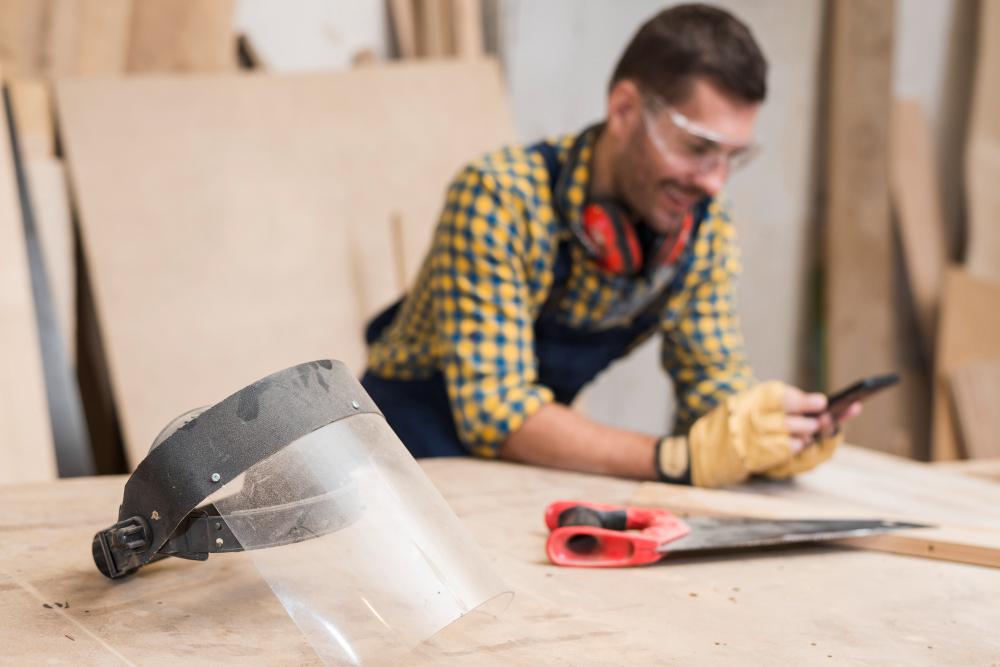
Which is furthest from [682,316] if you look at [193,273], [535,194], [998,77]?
[998,77]

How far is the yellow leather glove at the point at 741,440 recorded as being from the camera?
1.89 metres

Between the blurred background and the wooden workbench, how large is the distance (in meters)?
1.57

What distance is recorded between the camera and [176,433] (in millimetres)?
1056

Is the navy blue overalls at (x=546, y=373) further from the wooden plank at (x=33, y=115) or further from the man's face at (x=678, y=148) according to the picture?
the wooden plank at (x=33, y=115)

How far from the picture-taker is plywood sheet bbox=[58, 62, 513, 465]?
9.98 feet

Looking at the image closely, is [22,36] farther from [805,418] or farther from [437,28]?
[805,418]

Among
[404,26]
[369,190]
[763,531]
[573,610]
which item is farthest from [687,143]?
[404,26]

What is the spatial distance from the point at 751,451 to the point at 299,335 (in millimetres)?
1750

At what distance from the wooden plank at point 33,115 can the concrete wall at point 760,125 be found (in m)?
1.52

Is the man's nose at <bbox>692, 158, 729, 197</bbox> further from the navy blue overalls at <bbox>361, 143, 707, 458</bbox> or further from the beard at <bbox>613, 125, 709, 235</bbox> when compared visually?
the navy blue overalls at <bbox>361, 143, 707, 458</bbox>

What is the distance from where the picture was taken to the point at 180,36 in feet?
10.6

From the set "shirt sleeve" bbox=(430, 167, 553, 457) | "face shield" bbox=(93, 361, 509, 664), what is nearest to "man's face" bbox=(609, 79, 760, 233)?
"shirt sleeve" bbox=(430, 167, 553, 457)

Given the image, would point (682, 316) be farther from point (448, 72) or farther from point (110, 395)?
point (110, 395)

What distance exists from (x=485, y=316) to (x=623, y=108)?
21.6 inches
